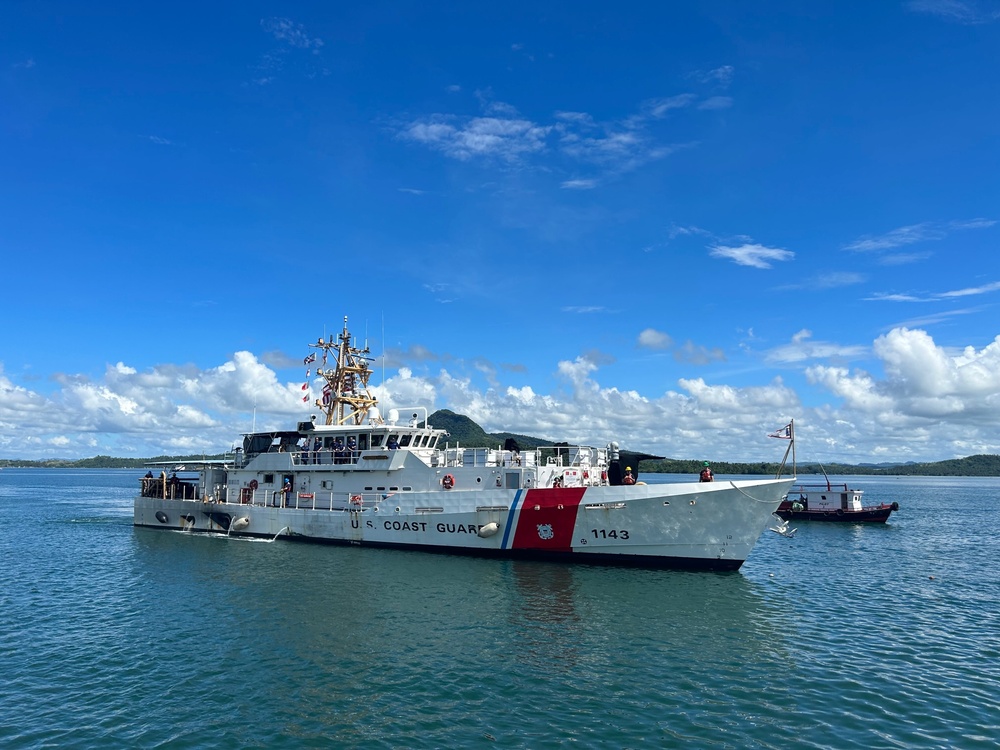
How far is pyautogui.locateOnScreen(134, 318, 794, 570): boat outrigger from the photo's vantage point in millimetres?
26516

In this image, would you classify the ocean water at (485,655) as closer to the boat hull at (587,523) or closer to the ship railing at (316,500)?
the boat hull at (587,523)

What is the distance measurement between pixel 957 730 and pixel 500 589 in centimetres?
1455

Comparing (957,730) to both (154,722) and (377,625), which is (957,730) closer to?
(377,625)

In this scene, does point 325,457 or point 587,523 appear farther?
point 325,457

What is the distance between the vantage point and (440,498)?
3012 cm

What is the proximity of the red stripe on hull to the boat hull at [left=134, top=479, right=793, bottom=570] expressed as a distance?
45 mm

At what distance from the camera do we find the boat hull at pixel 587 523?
2600 cm

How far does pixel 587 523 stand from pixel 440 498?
23.8 feet

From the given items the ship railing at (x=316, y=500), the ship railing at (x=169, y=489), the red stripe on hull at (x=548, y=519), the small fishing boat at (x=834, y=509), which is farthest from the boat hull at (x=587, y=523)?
the small fishing boat at (x=834, y=509)

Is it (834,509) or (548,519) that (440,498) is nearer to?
(548,519)

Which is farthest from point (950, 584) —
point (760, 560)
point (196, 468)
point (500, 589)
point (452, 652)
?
point (196, 468)

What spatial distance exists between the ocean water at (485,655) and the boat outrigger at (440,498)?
1.50 meters

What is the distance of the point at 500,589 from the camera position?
78.1 feet

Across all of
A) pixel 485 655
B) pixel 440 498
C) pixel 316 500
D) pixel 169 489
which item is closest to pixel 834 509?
pixel 440 498
